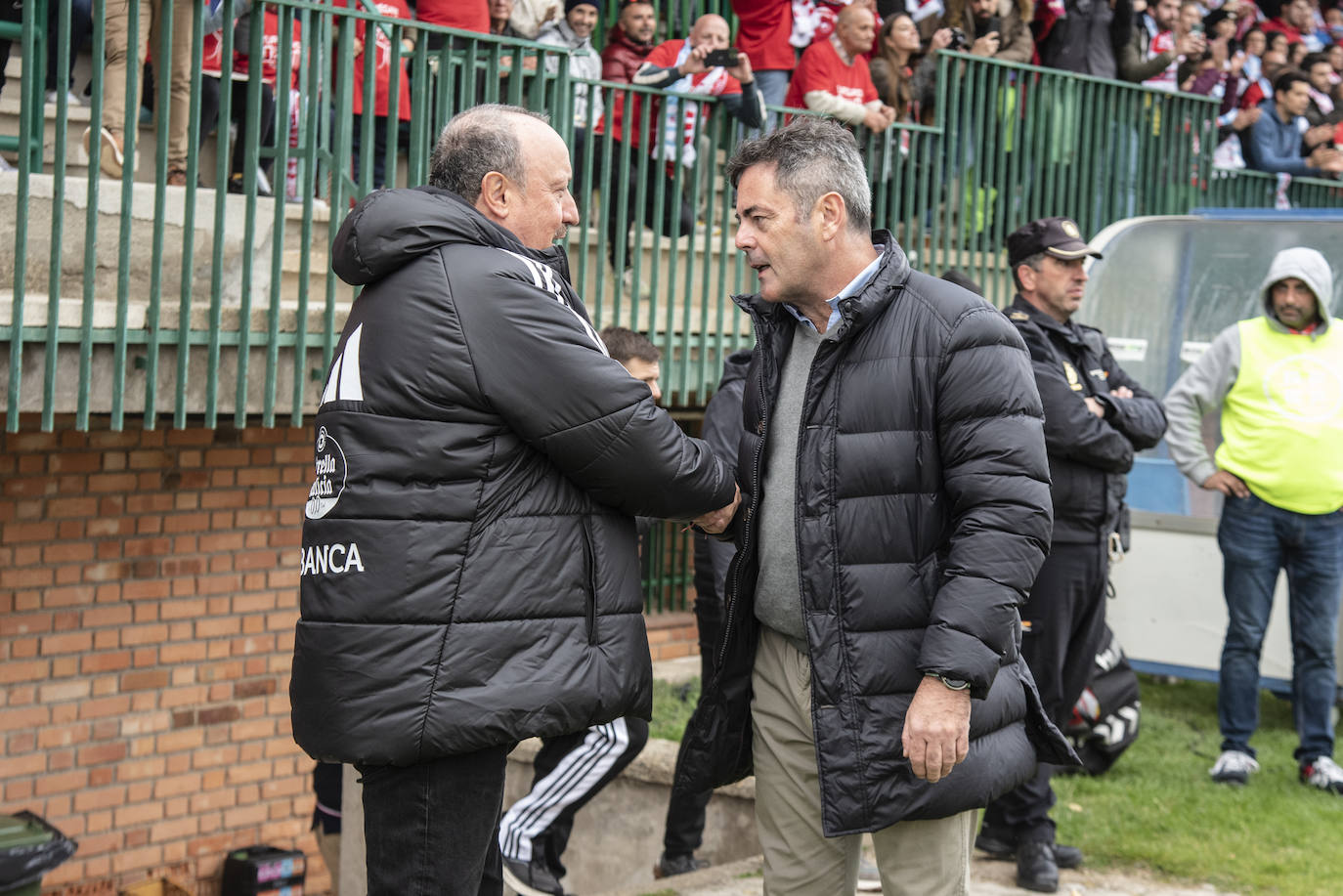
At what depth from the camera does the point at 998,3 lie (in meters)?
10.9

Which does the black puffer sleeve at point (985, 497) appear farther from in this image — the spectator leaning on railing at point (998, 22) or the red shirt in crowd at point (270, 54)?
the spectator leaning on railing at point (998, 22)

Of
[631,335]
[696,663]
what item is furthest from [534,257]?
[696,663]

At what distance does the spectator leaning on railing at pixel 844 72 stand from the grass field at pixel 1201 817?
3394mm

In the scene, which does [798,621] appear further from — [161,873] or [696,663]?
[696,663]

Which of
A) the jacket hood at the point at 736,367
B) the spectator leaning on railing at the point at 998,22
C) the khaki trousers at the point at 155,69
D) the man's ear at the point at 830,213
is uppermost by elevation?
the spectator leaning on railing at the point at 998,22

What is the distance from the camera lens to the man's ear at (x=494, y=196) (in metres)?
2.96

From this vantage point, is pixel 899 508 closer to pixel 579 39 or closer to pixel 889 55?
pixel 579 39

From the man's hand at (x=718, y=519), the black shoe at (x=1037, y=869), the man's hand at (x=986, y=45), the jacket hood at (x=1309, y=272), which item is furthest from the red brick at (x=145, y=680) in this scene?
the man's hand at (x=986, y=45)

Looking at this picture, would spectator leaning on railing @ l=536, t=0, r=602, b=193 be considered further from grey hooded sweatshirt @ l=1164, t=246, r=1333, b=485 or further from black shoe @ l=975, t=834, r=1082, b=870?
black shoe @ l=975, t=834, r=1082, b=870

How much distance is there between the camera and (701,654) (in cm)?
532

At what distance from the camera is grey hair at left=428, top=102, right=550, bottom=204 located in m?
2.96

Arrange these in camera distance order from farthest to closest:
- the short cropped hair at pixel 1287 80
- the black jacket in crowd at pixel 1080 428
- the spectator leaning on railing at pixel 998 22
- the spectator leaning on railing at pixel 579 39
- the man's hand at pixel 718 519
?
the short cropped hair at pixel 1287 80 → the spectator leaning on railing at pixel 998 22 → the spectator leaning on railing at pixel 579 39 → the black jacket in crowd at pixel 1080 428 → the man's hand at pixel 718 519

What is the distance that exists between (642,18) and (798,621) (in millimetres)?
6062

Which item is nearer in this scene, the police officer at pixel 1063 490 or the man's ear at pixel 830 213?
the man's ear at pixel 830 213
